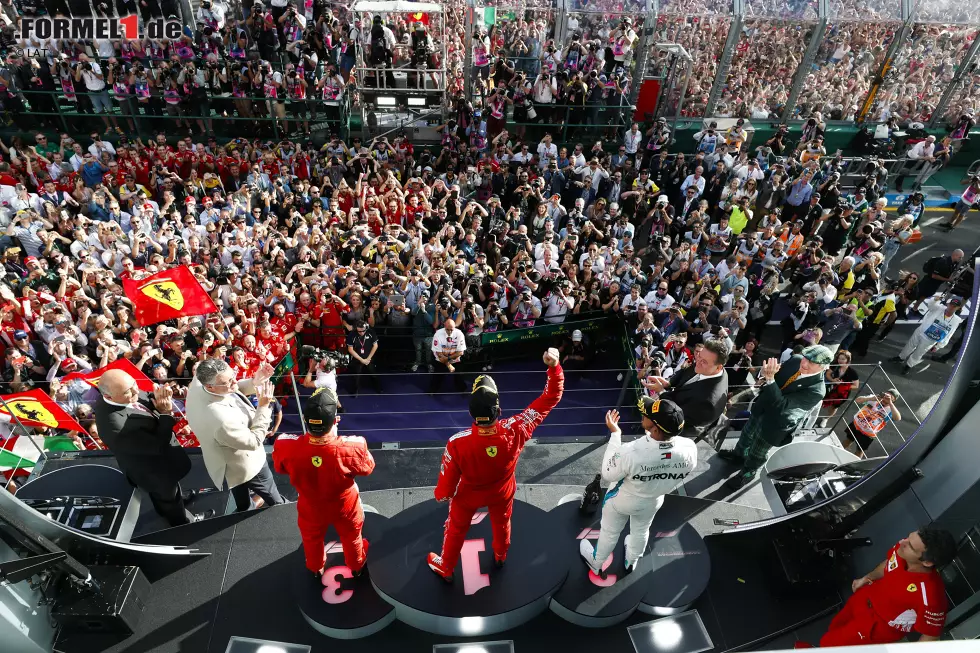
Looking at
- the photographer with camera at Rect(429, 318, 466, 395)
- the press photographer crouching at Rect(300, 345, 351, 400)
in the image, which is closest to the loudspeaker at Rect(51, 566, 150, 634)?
the press photographer crouching at Rect(300, 345, 351, 400)

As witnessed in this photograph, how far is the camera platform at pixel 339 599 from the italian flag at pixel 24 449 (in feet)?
10.9

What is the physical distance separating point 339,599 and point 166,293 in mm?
4032

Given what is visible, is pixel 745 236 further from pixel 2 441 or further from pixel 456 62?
pixel 2 441

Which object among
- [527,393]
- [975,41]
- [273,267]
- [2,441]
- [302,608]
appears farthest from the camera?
[975,41]

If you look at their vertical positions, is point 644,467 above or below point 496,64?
below

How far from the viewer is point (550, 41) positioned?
14.8 m

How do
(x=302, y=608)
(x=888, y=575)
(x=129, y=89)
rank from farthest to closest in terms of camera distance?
(x=129, y=89) → (x=302, y=608) → (x=888, y=575)

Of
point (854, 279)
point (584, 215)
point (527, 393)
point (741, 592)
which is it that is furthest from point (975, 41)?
point (741, 592)

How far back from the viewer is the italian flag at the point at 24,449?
6527 mm

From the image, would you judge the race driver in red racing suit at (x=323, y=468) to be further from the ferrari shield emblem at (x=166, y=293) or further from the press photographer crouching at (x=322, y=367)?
the ferrari shield emblem at (x=166, y=293)

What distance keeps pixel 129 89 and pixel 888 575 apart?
52.2 ft

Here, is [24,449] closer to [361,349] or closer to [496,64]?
[361,349]

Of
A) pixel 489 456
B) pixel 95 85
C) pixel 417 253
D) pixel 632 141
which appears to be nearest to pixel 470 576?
pixel 489 456

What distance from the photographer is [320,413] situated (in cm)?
428
